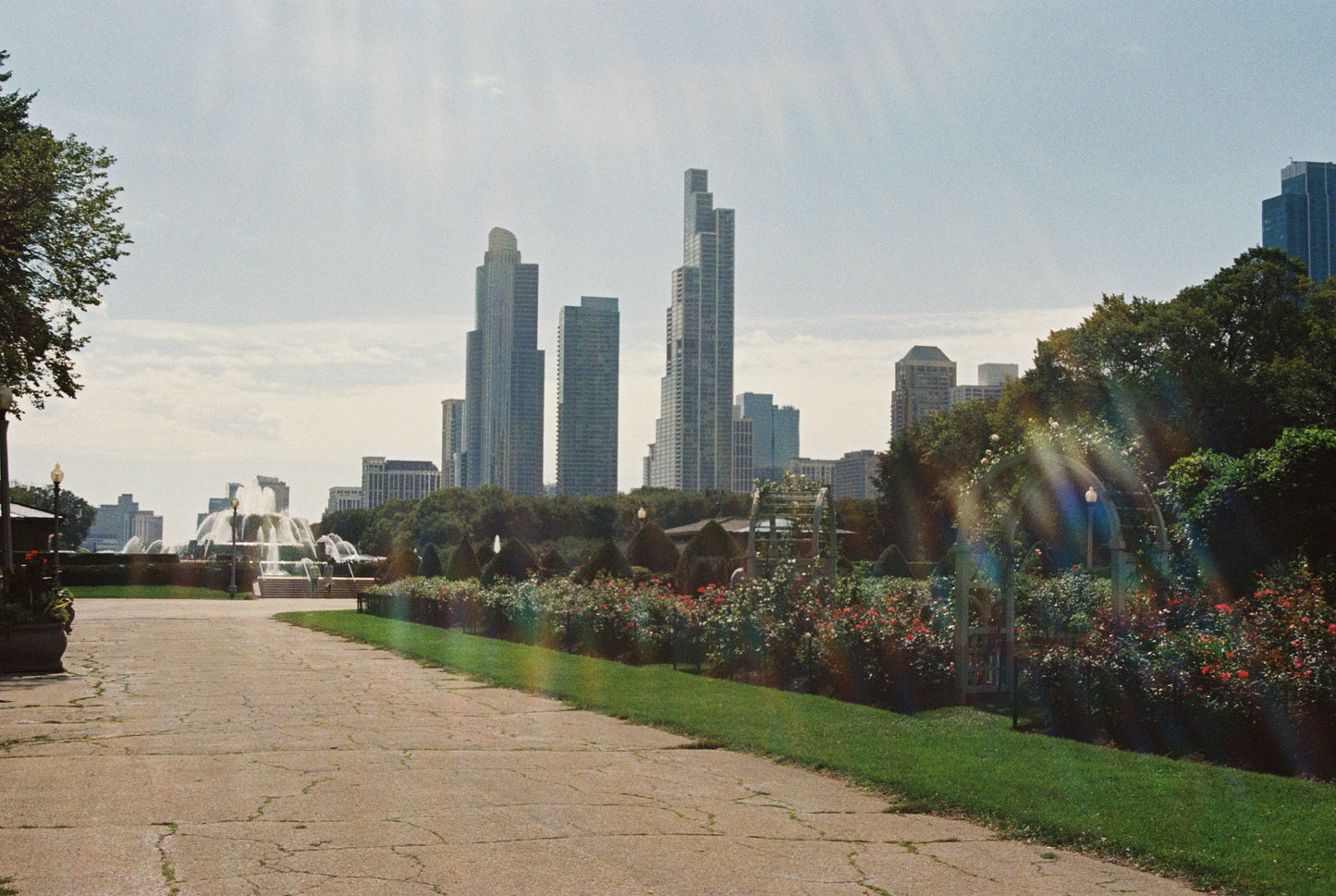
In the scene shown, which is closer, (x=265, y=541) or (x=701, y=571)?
(x=701, y=571)

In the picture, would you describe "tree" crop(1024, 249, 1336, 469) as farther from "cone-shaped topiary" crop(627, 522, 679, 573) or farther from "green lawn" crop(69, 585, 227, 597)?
"green lawn" crop(69, 585, 227, 597)

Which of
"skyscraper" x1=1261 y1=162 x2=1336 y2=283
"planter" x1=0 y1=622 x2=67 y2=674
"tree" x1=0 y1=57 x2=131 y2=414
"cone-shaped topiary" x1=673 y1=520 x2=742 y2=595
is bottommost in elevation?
"planter" x1=0 y1=622 x2=67 y2=674

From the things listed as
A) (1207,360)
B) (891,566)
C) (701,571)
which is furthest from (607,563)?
(1207,360)

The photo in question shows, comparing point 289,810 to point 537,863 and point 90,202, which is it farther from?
point 90,202

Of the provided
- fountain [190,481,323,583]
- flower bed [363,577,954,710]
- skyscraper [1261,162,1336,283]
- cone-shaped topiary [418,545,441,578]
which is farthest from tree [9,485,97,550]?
skyscraper [1261,162,1336,283]

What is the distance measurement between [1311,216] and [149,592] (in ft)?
519

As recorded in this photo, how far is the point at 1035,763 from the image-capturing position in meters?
8.46

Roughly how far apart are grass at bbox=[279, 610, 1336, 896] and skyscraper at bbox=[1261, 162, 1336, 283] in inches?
6527

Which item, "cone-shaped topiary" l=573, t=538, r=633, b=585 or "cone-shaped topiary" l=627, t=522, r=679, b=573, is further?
"cone-shaped topiary" l=627, t=522, r=679, b=573

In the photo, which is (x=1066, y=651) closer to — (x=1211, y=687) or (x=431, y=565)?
(x=1211, y=687)

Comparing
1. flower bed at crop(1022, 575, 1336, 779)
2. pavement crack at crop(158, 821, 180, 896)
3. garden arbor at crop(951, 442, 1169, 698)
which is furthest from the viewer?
garden arbor at crop(951, 442, 1169, 698)

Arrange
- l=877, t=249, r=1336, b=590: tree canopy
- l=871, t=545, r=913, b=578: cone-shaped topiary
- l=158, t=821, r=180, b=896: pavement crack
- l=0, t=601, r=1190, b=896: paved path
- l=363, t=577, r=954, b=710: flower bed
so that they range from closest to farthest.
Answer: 1. l=158, t=821, r=180, b=896: pavement crack
2. l=0, t=601, r=1190, b=896: paved path
3. l=363, t=577, r=954, b=710: flower bed
4. l=871, t=545, r=913, b=578: cone-shaped topiary
5. l=877, t=249, r=1336, b=590: tree canopy

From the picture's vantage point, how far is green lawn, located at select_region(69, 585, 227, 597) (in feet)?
156

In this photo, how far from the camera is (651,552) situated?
42.8 metres
